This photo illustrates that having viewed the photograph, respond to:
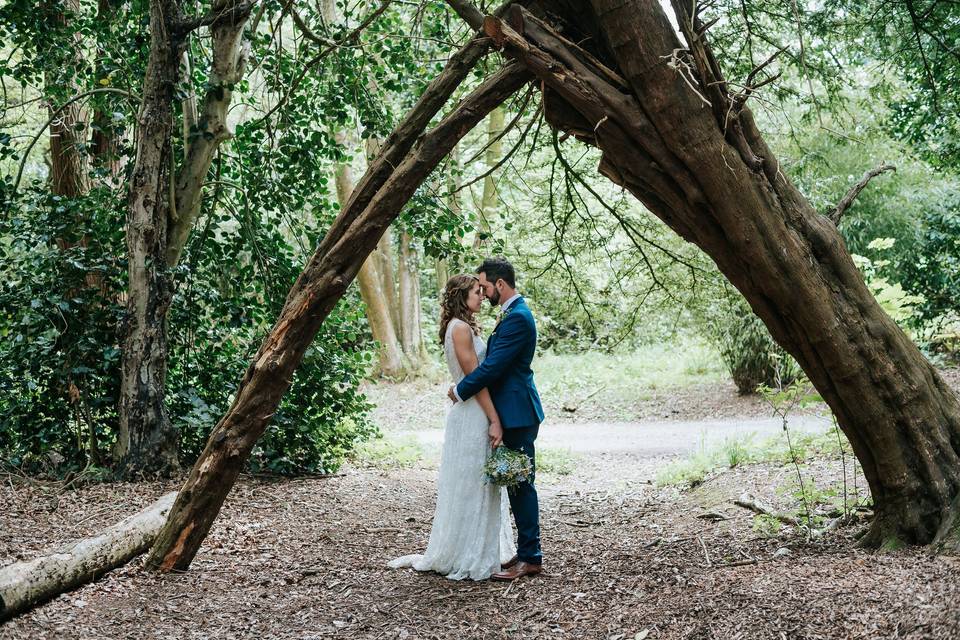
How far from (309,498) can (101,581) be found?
9.30 feet

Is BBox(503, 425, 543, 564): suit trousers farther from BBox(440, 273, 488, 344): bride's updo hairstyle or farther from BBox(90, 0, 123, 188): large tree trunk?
BBox(90, 0, 123, 188): large tree trunk

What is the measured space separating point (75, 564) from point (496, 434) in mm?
2771

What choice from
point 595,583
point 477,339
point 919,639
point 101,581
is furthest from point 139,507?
point 919,639

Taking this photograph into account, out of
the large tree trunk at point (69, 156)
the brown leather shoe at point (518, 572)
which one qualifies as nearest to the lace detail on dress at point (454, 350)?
the brown leather shoe at point (518, 572)

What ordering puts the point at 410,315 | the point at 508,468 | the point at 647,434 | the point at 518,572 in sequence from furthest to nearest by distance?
the point at 410,315, the point at 647,434, the point at 518,572, the point at 508,468

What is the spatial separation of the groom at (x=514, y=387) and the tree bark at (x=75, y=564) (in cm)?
243

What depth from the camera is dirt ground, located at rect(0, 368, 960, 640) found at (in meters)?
3.86

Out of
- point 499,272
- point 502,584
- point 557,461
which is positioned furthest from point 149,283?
point 557,461

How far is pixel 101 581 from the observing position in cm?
514

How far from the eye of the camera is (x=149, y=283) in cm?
744

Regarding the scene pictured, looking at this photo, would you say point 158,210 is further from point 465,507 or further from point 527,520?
point 527,520

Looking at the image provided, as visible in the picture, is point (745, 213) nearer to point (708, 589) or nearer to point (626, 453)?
point (708, 589)

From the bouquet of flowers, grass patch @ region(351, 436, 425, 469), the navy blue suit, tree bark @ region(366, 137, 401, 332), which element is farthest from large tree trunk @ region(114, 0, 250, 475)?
tree bark @ region(366, 137, 401, 332)

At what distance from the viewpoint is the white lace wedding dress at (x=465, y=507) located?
542cm
